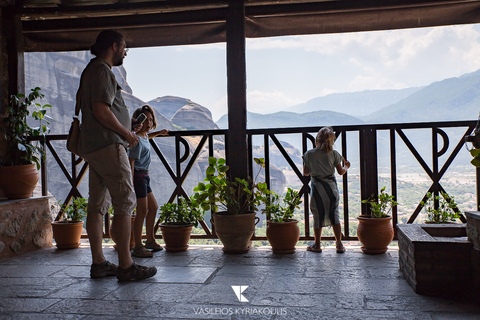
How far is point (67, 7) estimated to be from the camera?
397 cm

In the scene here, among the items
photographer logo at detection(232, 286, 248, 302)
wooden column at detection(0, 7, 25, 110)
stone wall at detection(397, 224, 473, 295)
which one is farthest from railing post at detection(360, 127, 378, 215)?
wooden column at detection(0, 7, 25, 110)

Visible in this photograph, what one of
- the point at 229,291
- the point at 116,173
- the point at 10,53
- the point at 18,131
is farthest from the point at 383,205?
the point at 10,53

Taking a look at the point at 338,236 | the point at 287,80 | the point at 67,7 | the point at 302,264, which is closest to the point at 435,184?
the point at 338,236

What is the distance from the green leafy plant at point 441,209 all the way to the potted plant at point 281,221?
3.65ft

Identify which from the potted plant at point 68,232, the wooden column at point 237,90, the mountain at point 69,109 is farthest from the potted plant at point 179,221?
the mountain at point 69,109

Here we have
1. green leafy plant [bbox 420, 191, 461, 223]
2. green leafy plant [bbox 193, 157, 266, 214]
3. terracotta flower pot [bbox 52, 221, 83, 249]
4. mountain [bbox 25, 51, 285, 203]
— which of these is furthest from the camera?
mountain [bbox 25, 51, 285, 203]

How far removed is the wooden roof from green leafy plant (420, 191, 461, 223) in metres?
1.59

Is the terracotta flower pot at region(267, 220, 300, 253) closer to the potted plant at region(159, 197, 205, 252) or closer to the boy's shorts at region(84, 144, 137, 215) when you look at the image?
the potted plant at region(159, 197, 205, 252)

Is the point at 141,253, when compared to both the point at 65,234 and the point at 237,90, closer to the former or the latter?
the point at 65,234

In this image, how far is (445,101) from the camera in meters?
19.7

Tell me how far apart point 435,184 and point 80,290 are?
2.98 meters

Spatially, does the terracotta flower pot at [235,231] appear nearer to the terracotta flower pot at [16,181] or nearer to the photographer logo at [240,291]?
the photographer logo at [240,291]

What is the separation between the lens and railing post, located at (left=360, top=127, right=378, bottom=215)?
364 centimetres

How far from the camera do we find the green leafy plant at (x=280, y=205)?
11.3 feet
